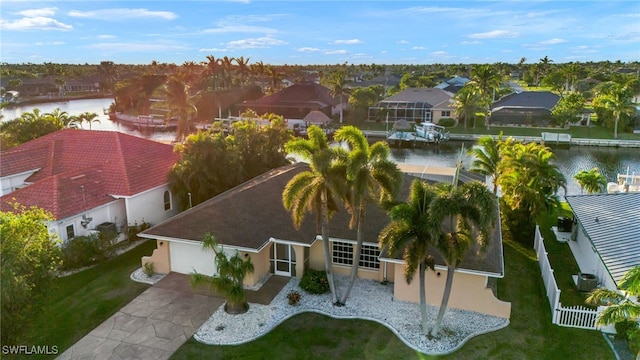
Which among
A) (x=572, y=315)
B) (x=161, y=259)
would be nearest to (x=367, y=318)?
(x=572, y=315)

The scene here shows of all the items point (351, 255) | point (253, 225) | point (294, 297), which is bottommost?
point (294, 297)

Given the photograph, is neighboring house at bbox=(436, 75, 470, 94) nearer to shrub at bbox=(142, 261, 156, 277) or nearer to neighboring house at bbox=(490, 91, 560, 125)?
neighboring house at bbox=(490, 91, 560, 125)

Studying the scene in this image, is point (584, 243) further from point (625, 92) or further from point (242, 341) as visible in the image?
point (625, 92)

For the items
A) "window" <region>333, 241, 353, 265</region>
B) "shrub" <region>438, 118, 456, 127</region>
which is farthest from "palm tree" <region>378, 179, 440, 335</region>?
"shrub" <region>438, 118, 456, 127</region>

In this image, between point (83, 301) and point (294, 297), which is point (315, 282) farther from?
point (83, 301)

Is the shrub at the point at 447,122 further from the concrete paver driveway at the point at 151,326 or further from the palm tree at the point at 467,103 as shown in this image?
the concrete paver driveway at the point at 151,326

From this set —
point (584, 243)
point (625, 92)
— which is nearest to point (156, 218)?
point (584, 243)

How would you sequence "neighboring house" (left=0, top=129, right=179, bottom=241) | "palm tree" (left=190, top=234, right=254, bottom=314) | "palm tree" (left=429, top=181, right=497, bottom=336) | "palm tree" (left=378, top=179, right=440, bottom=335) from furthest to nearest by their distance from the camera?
1. "neighboring house" (left=0, top=129, right=179, bottom=241)
2. "palm tree" (left=190, top=234, right=254, bottom=314)
3. "palm tree" (left=378, top=179, right=440, bottom=335)
4. "palm tree" (left=429, top=181, right=497, bottom=336)
